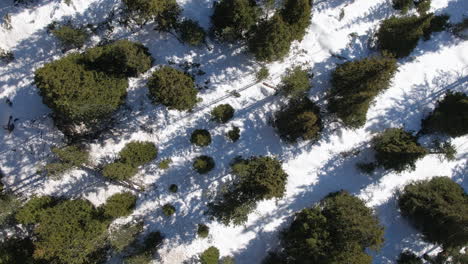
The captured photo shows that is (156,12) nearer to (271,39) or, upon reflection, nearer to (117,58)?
(117,58)

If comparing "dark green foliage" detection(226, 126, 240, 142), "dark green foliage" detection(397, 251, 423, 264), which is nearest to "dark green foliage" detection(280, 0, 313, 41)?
"dark green foliage" detection(226, 126, 240, 142)

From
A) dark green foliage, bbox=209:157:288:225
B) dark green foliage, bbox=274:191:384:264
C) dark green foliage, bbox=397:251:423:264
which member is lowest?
dark green foliage, bbox=397:251:423:264

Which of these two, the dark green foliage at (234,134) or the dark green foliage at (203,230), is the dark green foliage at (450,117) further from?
the dark green foliage at (203,230)

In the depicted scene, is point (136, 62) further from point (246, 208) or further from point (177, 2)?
point (246, 208)

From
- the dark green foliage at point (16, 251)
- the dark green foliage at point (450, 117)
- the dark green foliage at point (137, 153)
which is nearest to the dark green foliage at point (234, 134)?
the dark green foliage at point (137, 153)

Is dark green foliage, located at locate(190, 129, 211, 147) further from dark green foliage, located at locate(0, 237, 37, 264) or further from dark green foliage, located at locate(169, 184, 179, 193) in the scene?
dark green foliage, located at locate(0, 237, 37, 264)

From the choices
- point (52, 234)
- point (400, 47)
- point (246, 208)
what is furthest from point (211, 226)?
point (400, 47)
